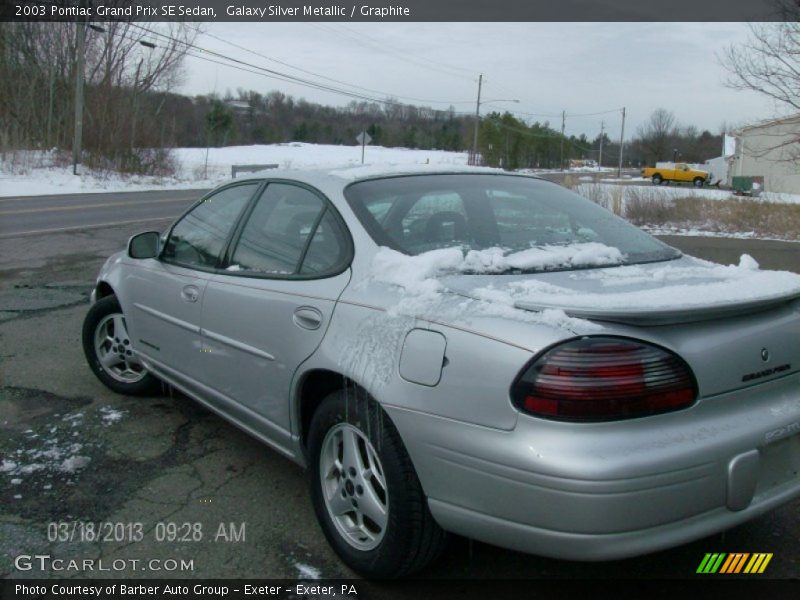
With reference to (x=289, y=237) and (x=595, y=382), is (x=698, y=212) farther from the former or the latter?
(x=595, y=382)

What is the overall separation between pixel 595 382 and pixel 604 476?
27 cm

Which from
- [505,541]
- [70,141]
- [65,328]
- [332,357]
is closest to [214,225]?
[332,357]

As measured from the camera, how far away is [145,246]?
4.19m

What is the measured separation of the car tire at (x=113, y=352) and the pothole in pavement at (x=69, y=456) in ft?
0.48

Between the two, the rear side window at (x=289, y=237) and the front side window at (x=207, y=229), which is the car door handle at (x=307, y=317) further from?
the front side window at (x=207, y=229)

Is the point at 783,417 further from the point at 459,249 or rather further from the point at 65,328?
the point at 65,328

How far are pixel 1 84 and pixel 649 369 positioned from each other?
43931 millimetres

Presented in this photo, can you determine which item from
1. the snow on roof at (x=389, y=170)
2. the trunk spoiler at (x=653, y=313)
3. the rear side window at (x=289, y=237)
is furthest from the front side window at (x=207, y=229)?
the trunk spoiler at (x=653, y=313)

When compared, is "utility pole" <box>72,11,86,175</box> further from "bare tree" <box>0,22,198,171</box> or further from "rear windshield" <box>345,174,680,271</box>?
"rear windshield" <box>345,174,680,271</box>

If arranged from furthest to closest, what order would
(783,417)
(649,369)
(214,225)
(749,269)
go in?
1. (214,225)
2. (749,269)
3. (783,417)
4. (649,369)

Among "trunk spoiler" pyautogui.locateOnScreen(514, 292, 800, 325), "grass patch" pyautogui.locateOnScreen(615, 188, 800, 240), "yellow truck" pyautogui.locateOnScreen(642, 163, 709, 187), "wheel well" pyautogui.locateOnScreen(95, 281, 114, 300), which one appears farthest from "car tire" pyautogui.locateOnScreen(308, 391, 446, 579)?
"yellow truck" pyautogui.locateOnScreen(642, 163, 709, 187)

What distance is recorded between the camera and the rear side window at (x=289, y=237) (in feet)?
9.93

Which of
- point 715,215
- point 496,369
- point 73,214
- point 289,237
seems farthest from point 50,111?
point 496,369

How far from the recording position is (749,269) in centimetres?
305
